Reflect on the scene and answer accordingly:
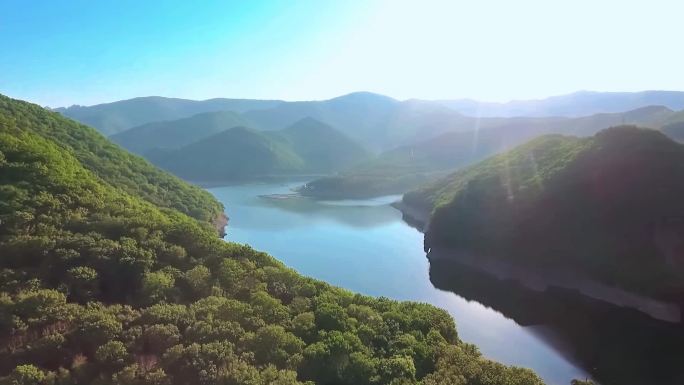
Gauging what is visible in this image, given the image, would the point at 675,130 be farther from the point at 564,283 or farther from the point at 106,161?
the point at 106,161

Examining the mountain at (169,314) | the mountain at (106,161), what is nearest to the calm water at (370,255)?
the mountain at (106,161)

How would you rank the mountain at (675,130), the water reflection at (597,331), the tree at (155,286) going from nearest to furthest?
the tree at (155,286) → the water reflection at (597,331) → the mountain at (675,130)

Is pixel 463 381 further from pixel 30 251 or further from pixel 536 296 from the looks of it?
pixel 536 296

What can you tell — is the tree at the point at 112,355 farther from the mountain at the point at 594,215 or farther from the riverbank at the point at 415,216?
the riverbank at the point at 415,216

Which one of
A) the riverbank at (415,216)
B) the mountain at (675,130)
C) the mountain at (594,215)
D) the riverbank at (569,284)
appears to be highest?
the mountain at (675,130)

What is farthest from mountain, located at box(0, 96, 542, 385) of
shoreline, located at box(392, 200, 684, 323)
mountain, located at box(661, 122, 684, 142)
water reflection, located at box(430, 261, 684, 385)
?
mountain, located at box(661, 122, 684, 142)

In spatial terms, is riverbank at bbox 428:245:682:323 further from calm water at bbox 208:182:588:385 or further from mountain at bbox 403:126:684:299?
calm water at bbox 208:182:588:385
